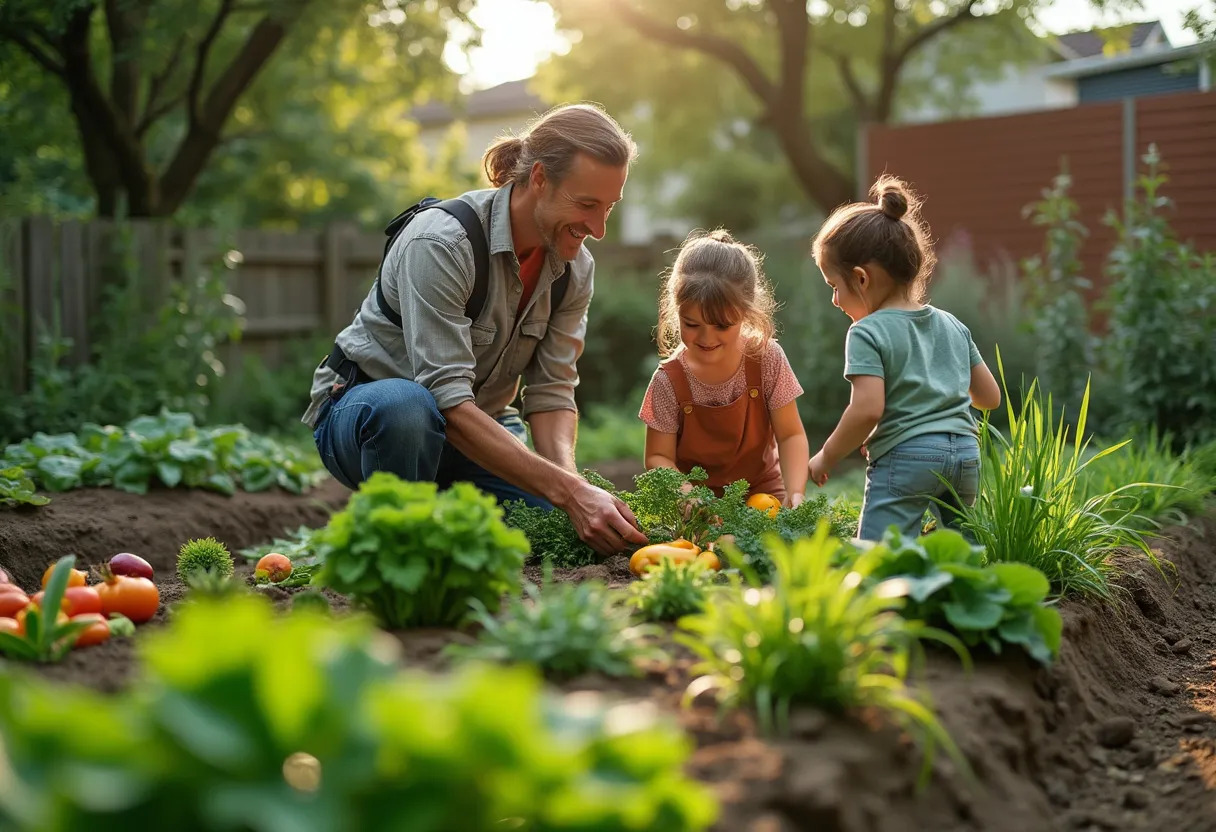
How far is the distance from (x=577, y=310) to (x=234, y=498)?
2319 millimetres

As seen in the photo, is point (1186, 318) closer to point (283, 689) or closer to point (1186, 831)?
point (1186, 831)

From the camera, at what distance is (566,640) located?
90.4 inches

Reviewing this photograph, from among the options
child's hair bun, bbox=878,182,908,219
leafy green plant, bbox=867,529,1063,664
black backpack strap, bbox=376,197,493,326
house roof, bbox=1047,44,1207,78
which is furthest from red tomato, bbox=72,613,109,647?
house roof, bbox=1047,44,1207,78

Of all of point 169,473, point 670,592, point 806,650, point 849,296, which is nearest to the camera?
point 806,650

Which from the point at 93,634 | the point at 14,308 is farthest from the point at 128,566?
the point at 14,308

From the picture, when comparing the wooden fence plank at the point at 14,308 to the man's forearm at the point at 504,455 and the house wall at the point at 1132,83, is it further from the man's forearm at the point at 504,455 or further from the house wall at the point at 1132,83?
the house wall at the point at 1132,83

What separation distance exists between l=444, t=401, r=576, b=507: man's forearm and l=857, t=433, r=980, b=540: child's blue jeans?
939 millimetres

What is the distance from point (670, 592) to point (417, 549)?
1.95 feet

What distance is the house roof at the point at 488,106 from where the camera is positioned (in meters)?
32.6

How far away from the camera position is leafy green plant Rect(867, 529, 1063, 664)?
2.66 meters

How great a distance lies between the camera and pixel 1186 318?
6645 mm

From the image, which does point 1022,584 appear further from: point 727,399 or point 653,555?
point 727,399

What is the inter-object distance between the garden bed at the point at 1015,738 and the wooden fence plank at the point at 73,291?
16.0 ft

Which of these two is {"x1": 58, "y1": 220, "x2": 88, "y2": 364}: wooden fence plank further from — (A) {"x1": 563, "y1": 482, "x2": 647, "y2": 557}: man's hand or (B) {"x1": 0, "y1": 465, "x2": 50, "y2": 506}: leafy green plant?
(A) {"x1": 563, "y1": 482, "x2": 647, "y2": 557}: man's hand
